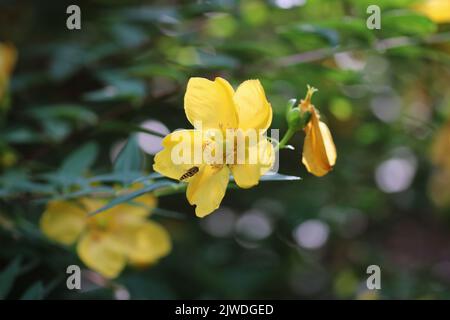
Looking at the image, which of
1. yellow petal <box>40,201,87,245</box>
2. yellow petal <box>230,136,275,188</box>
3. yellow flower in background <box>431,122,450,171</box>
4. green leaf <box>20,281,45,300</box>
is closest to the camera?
yellow petal <box>230,136,275,188</box>

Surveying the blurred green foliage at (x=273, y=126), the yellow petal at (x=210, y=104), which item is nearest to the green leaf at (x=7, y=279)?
the blurred green foliage at (x=273, y=126)

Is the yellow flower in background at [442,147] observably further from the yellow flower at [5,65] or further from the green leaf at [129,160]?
the yellow flower at [5,65]

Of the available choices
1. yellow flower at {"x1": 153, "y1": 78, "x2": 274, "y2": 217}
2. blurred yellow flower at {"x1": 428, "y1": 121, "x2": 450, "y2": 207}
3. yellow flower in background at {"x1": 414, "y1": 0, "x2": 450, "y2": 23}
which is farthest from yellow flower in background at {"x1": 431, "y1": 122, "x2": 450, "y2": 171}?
yellow flower at {"x1": 153, "y1": 78, "x2": 274, "y2": 217}

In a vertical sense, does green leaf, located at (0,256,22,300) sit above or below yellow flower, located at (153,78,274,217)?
below

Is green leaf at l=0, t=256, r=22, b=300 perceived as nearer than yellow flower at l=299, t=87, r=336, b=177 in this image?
No

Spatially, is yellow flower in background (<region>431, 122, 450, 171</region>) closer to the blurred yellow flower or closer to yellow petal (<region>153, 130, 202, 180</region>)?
the blurred yellow flower

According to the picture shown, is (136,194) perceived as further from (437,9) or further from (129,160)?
(437,9)

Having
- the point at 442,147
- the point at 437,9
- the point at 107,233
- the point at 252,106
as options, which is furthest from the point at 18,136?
the point at 442,147
